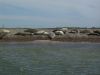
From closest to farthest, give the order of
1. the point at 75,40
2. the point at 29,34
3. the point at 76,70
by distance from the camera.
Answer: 1. the point at 76,70
2. the point at 75,40
3. the point at 29,34

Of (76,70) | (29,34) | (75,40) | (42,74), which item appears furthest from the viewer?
(29,34)

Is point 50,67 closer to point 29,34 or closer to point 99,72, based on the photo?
point 99,72

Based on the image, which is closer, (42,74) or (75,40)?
(42,74)

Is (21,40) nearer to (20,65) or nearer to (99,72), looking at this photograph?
(20,65)

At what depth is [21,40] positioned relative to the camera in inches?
1603

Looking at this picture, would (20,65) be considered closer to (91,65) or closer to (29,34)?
(91,65)

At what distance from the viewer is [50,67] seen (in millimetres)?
18203

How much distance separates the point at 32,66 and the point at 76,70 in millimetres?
2699

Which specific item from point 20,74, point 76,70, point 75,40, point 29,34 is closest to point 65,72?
point 76,70

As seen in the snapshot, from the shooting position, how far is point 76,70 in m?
17.2

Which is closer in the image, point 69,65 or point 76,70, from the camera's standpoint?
point 76,70

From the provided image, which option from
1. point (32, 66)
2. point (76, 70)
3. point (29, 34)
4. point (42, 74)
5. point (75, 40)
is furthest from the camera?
point (29, 34)

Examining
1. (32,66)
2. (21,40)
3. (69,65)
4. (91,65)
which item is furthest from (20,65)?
(21,40)

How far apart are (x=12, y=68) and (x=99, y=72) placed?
454cm
